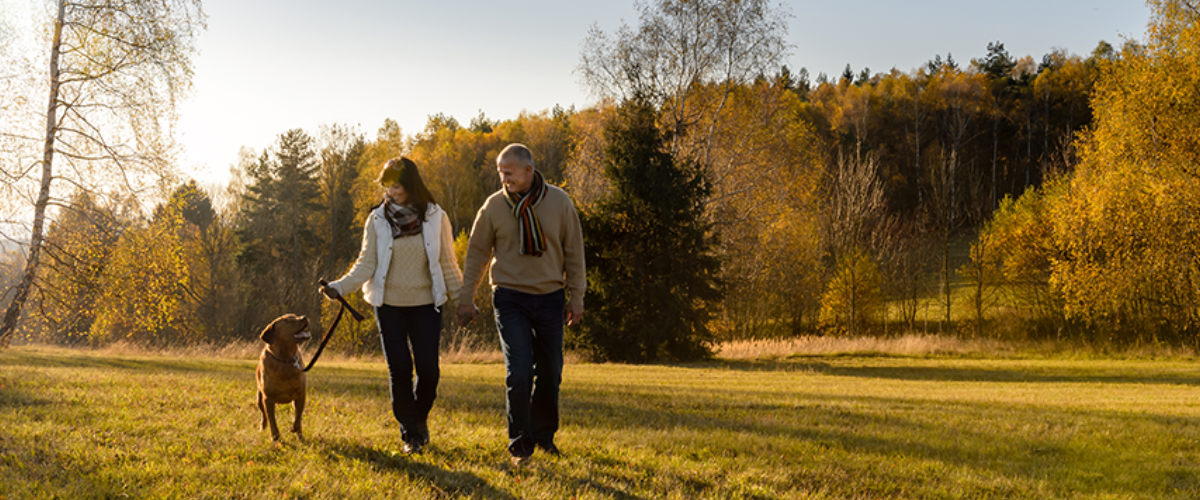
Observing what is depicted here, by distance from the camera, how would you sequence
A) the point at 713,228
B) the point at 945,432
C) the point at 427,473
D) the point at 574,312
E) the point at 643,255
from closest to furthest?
the point at 427,473 < the point at 574,312 < the point at 945,432 < the point at 643,255 < the point at 713,228

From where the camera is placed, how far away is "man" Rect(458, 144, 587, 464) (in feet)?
15.2

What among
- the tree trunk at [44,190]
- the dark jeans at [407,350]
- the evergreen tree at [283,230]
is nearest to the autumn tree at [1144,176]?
the dark jeans at [407,350]

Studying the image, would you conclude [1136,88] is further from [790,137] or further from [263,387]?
[263,387]

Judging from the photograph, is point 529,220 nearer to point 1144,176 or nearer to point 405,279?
point 405,279

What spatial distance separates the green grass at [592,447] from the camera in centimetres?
409

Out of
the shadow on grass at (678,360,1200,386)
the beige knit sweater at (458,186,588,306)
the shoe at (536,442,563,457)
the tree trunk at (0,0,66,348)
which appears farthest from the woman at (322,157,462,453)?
the shadow on grass at (678,360,1200,386)

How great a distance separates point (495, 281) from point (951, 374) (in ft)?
53.6

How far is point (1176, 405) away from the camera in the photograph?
1049 centimetres

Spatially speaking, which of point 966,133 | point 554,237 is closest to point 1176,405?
point 554,237

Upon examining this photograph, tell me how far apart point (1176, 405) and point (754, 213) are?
17.8 meters

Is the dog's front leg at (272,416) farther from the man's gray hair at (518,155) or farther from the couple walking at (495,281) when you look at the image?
the man's gray hair at (518,155)

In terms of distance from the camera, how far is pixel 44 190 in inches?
572

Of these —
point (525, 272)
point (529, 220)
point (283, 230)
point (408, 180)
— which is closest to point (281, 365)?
point (408, 180)

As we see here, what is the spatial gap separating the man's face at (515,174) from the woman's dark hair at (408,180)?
1.99 ft
